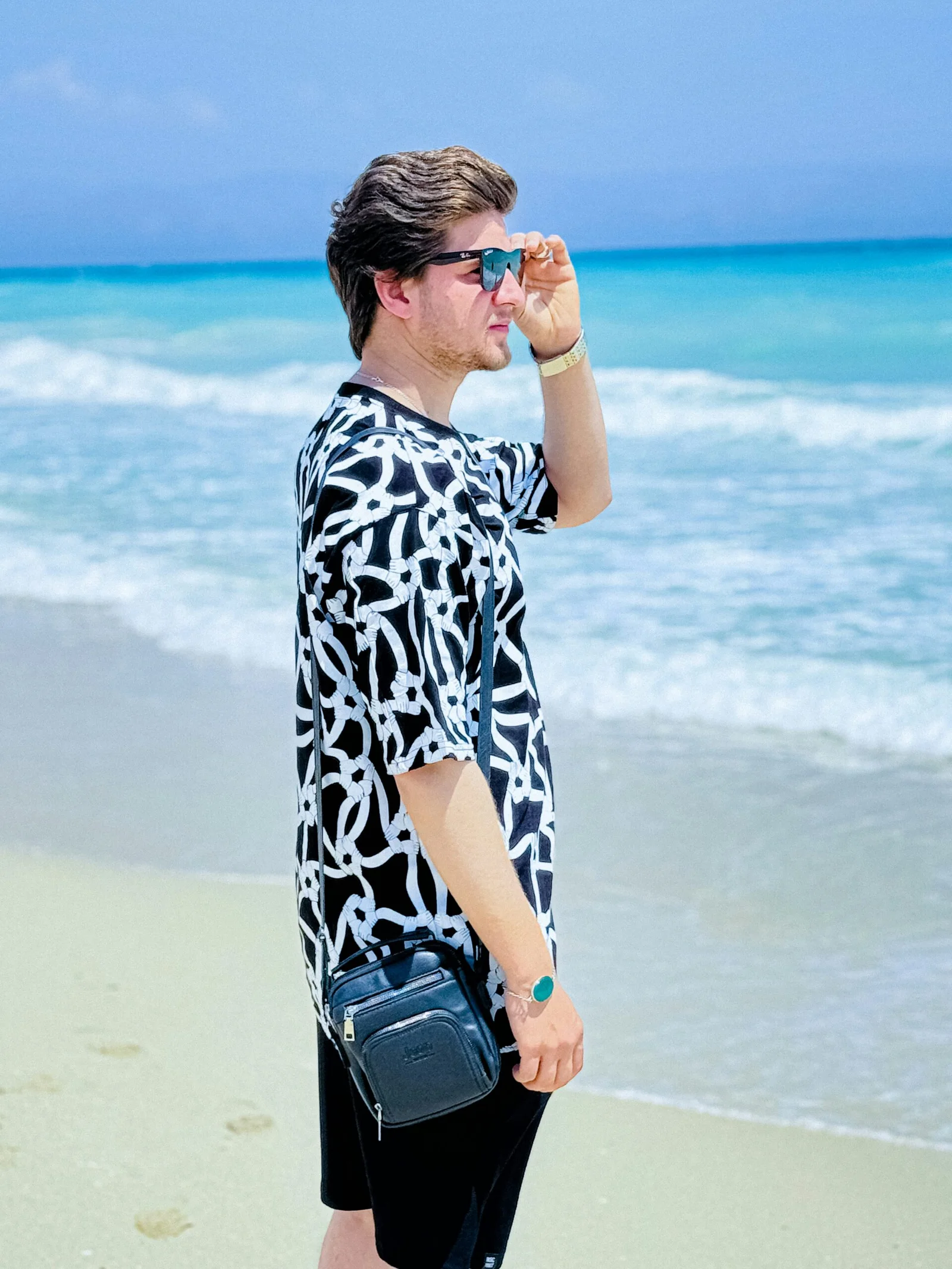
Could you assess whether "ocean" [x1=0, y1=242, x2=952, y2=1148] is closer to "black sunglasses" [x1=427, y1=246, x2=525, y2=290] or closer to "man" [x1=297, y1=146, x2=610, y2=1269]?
"man" [x1=297, y1=146, x2=610, y2=1269]

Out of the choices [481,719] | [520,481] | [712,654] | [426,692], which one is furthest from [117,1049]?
[712,654]

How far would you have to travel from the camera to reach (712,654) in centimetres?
658

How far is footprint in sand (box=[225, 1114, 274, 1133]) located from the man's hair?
6.75 feet

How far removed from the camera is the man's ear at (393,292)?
5.29ft

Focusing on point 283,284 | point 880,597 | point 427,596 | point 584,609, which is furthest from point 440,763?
point 283,284

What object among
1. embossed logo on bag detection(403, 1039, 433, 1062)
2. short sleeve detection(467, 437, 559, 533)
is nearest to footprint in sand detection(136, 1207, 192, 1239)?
embossed logo on bag detection(403, 1039, 433, 1062)

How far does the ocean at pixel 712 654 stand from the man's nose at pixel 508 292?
2169mm

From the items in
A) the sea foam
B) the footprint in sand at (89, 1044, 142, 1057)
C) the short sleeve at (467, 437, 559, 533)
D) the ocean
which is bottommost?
the footprint in sand at (89, 1044, 142, 1057)

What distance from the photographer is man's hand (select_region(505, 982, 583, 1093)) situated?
1546 mm

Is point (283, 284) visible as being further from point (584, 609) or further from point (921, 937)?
point (921, 937)

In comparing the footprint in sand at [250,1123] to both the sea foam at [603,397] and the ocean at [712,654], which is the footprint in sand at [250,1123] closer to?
the ocean at [712,654]

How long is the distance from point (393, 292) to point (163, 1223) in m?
1.97

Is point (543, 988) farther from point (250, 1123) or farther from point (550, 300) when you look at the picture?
point (250, 1123)

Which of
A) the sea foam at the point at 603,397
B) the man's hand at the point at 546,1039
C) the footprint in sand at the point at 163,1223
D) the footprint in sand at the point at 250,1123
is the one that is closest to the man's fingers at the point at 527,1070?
the man's hand at the point at 546,1039
